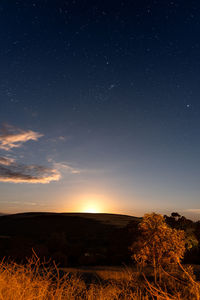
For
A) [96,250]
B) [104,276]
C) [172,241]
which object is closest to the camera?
[104,276]

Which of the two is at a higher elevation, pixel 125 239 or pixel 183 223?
pixel 183 223

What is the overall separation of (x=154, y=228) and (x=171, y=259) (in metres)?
1.98

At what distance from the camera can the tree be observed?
1666 cm

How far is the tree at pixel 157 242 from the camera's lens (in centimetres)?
1666

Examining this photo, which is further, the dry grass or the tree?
the tree

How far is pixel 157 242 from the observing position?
56.1 feet

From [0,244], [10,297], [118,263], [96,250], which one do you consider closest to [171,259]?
[118,263]

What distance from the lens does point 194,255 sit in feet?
76.4

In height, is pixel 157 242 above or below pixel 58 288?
above

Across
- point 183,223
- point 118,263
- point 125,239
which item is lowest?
point 118,263

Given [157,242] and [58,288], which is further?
[157,242]

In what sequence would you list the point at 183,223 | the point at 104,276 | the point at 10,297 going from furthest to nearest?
1. the point at 183,223
2. the point at 104,276
3. the point at 10,297

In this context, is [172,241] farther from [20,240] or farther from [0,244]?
[0,244]

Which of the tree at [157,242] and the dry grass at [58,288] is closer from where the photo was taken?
the dry grass at [58,288]
